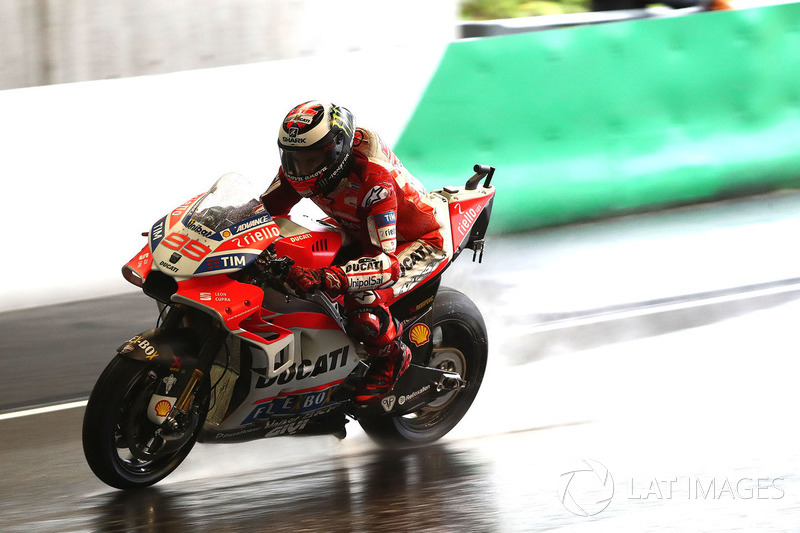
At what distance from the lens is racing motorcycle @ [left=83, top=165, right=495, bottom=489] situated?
441cm

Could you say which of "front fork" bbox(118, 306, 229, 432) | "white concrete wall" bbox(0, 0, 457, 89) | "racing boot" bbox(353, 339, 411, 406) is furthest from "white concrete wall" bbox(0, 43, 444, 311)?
"front fork" bbox(118, 306, 229, 432)

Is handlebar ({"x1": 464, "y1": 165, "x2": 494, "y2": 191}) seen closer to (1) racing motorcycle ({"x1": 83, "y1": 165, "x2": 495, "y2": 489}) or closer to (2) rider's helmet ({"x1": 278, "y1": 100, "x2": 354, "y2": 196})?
(1) racing motorcycle ({"x1": 83, "y1": 165, "x2": 495, "y2": 489})

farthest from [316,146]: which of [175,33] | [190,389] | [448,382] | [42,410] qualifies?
[175,33]

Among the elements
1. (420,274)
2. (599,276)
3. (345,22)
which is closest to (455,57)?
(345,22)

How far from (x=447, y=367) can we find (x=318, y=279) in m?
1.60

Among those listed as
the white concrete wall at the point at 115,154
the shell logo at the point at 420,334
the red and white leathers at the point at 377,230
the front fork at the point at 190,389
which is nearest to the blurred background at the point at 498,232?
the white concrete wall at the point at 115,154

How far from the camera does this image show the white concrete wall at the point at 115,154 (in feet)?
23.9

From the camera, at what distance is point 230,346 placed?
474 cm

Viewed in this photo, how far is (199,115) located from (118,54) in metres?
0.86

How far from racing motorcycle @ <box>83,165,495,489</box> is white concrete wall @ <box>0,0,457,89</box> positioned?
345cm

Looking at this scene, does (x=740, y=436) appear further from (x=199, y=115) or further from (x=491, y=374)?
(x=199, y=115)

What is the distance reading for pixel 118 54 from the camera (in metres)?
7.98

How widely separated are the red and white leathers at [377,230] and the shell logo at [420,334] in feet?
1.01

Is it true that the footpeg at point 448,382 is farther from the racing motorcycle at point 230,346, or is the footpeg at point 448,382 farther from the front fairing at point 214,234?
the front fairing at point 214,234
